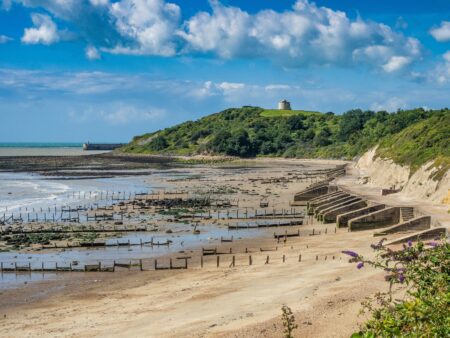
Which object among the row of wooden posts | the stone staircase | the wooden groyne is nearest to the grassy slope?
the stone staircase

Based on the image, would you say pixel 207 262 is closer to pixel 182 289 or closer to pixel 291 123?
pixel 182 289

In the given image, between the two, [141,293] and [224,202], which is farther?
[224,202]

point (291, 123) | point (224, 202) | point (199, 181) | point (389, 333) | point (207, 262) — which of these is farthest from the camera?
point (291, 123)

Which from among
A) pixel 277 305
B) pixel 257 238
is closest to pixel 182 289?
pixel 277 305

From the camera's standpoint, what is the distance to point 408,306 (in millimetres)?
10578

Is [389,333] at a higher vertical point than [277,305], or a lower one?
higher

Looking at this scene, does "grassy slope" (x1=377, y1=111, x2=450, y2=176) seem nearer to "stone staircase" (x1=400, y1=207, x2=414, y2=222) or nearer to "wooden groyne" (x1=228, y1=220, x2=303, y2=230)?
"stone staircase" (x1=400, y1=207, x2=414, y2=222)

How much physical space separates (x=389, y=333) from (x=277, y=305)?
1152 centimetres

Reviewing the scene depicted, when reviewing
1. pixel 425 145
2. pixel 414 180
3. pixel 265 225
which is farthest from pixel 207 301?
pixel 425 145

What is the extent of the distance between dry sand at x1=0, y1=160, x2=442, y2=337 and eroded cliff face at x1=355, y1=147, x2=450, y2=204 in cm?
1543

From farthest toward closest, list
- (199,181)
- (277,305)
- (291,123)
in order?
(291,123) < (199,181) < (277,305)

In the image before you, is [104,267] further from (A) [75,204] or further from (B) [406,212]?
(A) [75,204]

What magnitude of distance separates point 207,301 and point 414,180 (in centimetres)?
3684

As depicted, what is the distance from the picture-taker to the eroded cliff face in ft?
158
